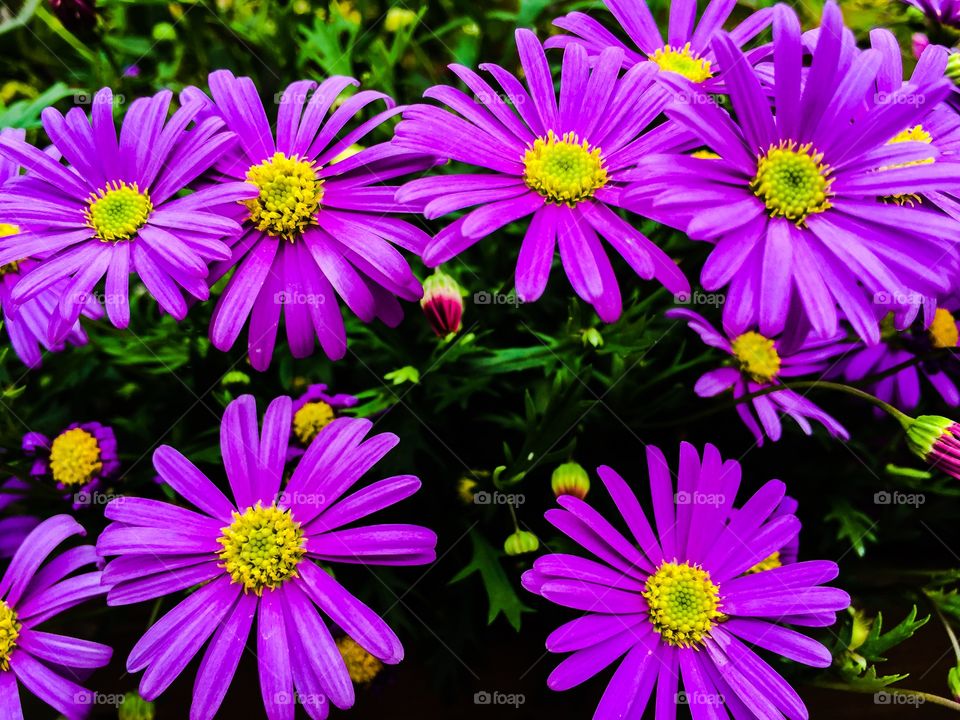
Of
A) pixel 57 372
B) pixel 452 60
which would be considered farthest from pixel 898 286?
pixel 57 372

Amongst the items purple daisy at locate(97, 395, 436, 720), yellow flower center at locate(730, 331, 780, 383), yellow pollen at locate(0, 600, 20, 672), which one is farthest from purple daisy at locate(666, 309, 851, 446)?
yellow pollen at locate(0, 600, 20, 672)

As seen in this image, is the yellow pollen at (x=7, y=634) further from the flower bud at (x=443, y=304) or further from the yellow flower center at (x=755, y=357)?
the yellow flower center at (x=755, y=357)

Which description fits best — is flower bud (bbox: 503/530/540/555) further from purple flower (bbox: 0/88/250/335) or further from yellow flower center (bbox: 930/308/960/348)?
yellow flower center (bbox: 930/308/960/348)

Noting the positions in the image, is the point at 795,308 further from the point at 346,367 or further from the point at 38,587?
the point at 38,587

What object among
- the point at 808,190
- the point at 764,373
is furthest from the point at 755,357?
the point at 808,190

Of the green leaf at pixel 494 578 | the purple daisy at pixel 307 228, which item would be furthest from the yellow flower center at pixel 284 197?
the green leaf at pixel 494 578

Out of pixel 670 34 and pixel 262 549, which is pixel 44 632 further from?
pixel 670 34
